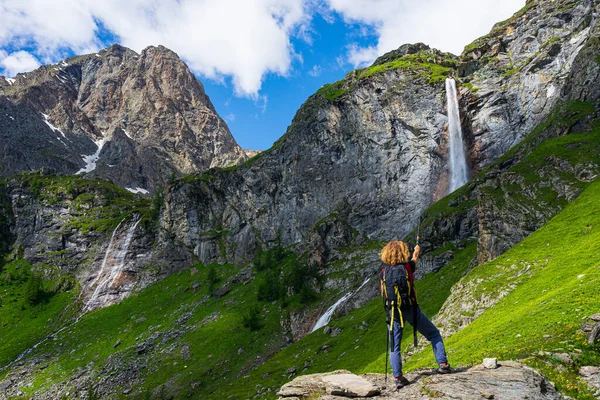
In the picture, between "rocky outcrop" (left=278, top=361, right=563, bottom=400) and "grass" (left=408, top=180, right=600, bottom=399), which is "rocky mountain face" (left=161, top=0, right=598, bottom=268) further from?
"rocky outcrop" (left=278, top=361, right=563, bottom=400)

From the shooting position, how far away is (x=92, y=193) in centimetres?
18925

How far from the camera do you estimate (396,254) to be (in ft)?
42.7

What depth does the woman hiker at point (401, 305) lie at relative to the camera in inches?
496

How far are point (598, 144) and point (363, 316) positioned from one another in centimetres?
5330

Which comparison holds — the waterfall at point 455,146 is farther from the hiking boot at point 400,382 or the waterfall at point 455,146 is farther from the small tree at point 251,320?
the hiking boot at point 400,382

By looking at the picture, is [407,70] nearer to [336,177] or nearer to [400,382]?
[336,177]

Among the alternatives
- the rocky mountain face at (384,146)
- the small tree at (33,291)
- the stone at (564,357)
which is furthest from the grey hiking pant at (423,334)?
the small tree at (33,291)

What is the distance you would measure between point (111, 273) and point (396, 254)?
161 metres

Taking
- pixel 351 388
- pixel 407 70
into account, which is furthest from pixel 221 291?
pixel 351 388

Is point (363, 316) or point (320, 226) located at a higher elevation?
point (320, 226)

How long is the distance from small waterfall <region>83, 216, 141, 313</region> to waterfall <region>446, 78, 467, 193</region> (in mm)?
123397

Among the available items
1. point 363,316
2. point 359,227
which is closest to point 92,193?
point 359,227

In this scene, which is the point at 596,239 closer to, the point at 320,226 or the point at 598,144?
the point at 598,144

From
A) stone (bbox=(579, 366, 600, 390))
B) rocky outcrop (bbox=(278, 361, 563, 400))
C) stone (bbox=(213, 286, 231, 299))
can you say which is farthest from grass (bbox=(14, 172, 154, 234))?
stone (bbox=(579, 366, 600, 390))
